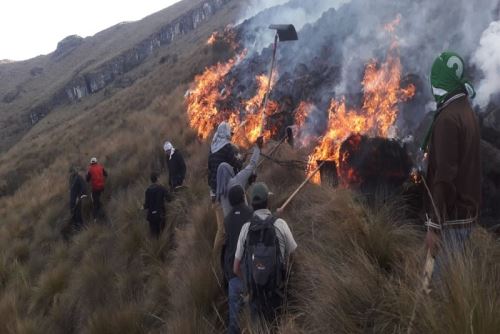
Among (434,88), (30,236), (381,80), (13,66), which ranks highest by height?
(13,66)

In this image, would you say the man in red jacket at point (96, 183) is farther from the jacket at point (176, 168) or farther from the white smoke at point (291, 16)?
the white smoke at point (291, 16)

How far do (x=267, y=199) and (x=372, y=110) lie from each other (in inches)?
200

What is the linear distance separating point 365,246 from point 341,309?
1134mm

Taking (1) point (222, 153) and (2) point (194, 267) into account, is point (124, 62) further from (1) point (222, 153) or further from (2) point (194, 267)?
(2) point (194, 267)

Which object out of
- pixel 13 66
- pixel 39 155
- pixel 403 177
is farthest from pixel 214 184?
pixel 13 66

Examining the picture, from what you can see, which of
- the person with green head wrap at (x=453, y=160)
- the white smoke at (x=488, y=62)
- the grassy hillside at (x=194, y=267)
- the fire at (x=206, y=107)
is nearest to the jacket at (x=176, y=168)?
the grassy hillside at (x=194, y=267)

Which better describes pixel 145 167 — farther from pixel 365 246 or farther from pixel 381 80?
pixel 365 246

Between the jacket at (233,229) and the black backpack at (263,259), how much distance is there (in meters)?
0.57

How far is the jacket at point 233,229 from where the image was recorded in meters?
4.96

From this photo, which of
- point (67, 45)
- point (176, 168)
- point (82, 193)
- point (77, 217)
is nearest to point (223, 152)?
point (176, 168)

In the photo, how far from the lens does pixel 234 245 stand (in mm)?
4984

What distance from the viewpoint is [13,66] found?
95.4 meters

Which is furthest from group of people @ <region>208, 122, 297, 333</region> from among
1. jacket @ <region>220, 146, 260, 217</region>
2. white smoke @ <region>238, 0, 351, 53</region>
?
white smoke @ <region>238, 0, 351, 53</region>

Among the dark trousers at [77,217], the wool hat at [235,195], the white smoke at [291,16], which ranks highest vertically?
the white smoke at [291,16]
